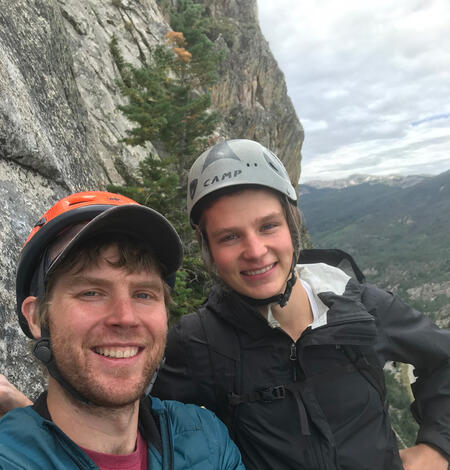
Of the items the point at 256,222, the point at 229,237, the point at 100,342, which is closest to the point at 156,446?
the point at 100,342

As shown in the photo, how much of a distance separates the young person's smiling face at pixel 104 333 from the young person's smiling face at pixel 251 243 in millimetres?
865

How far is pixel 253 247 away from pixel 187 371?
1171mm

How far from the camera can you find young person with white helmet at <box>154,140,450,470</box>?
2.66 meters

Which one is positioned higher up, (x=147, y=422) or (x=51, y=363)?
(x=51, y=363)

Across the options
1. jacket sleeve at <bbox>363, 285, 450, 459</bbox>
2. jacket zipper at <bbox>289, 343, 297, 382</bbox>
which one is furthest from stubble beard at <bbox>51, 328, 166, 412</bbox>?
jacket sleeve at <bbox>363, 285, 450, 459</bbox>

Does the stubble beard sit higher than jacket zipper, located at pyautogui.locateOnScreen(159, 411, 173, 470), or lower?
higher

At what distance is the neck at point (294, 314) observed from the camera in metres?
3.04

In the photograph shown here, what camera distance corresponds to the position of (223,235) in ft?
9.78

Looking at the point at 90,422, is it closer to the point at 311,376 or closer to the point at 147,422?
the point at 147,422

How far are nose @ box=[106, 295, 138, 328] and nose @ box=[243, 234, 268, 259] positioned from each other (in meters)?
1.03

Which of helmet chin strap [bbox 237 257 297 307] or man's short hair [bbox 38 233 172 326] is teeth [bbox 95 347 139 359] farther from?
helmet chin strap [bbox 237 257 297 307]

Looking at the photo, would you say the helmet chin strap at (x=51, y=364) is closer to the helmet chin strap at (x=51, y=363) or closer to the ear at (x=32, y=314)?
the helmet chin strap at (x=51, y=363)

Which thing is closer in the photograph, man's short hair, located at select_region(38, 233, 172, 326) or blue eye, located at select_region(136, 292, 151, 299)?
man's short hair, located at select_region(38, 233, 172, 326)

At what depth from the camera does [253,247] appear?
283cm
